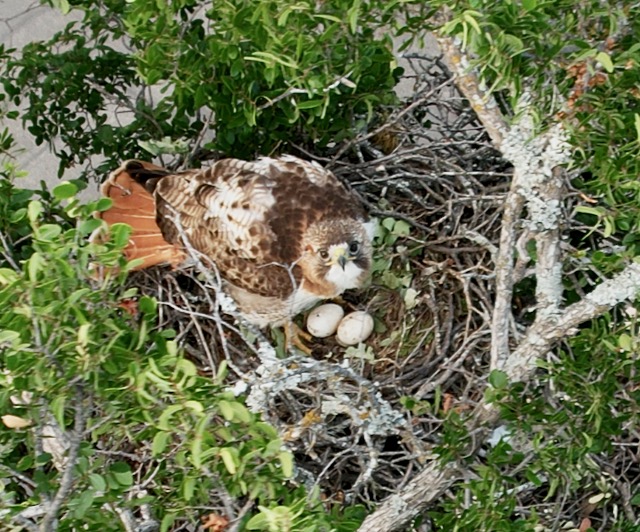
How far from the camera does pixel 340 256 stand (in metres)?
1.44

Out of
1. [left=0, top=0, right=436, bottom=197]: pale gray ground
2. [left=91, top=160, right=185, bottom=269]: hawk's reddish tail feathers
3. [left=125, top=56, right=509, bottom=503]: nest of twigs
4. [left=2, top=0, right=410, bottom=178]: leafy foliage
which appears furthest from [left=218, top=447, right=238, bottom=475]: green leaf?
[left=0, top=0, right=436, bottom=197]: pale gray ground

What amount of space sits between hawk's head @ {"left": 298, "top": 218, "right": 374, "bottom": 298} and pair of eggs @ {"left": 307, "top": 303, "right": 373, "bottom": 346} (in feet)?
0.23

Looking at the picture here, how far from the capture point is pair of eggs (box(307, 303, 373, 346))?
1557 millimetres

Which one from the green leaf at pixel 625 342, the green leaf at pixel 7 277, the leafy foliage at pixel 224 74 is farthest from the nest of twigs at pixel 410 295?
the green leaf at pixel 7 277

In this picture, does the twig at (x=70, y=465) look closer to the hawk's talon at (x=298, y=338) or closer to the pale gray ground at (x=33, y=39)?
the hawk's talon at (x=298, y=338)

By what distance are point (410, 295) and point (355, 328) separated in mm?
111

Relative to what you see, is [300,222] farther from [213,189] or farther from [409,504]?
[409,504]

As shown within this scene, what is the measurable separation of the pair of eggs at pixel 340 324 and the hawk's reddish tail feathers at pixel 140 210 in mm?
260

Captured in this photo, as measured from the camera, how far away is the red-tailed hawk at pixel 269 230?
1.46 m

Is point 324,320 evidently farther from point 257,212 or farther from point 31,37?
point 31,37

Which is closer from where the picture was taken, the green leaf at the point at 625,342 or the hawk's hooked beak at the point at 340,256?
the green leaf at the point at 625,342

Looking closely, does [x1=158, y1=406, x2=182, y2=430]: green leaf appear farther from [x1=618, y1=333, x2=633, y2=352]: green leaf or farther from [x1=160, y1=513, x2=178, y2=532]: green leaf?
[x1=618, y1=333, x2=633, y2=352]: green leaf

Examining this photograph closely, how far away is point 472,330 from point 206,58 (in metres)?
0.60

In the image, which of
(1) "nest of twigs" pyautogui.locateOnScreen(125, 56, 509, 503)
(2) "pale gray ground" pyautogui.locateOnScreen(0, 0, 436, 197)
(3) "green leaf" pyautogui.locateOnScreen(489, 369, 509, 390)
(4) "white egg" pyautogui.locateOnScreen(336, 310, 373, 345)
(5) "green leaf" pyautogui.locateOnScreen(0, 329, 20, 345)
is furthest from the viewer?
(2) "pale gray ground" pyautogui.locateOnScreen(0, 0, 436, 197)
